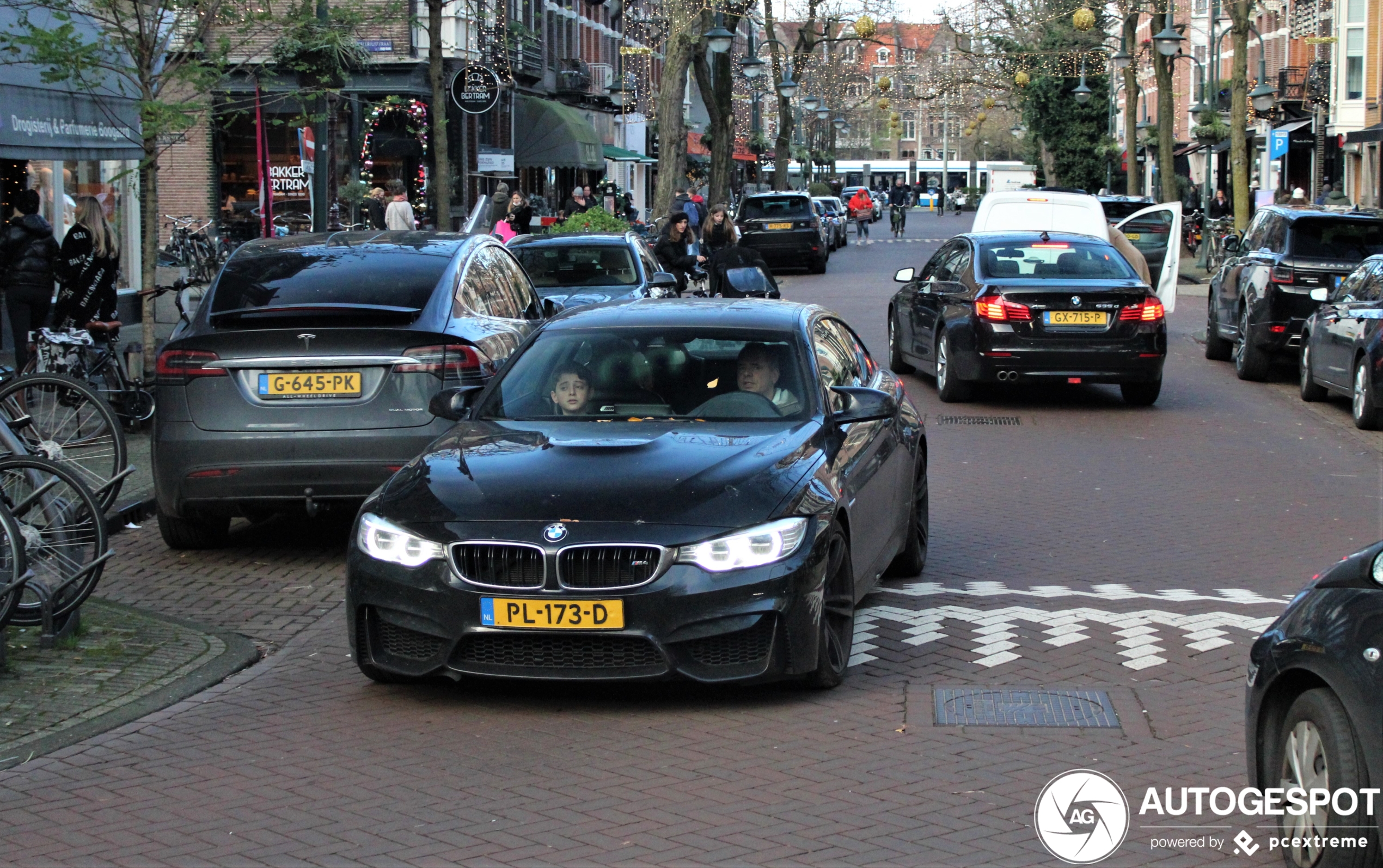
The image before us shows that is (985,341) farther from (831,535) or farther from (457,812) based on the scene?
(457,812)

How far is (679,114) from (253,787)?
28236 mm

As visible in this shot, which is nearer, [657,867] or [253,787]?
[657,867]

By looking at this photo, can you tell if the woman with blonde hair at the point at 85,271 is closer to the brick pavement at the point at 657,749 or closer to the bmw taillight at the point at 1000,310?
the brick pavement at the point at 657,749

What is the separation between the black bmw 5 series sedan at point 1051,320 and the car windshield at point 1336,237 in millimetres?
3086

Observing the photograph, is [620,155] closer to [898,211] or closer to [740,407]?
[898,211]

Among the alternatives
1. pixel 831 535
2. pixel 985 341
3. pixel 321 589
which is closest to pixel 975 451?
pixel 985 341

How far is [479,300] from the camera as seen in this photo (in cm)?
923

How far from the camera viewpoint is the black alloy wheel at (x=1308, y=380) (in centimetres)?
1593

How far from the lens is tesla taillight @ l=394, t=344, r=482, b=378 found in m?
8.41

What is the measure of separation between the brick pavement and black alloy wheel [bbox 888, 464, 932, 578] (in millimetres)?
219

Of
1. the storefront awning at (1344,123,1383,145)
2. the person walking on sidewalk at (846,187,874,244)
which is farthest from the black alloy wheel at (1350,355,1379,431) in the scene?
the person walking on sidewalk at (846,187,874,244)

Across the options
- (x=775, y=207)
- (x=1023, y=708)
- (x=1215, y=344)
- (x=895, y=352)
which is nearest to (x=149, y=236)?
(x=895, y=352)

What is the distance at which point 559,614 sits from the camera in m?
5.61

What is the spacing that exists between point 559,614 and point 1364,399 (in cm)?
1040
